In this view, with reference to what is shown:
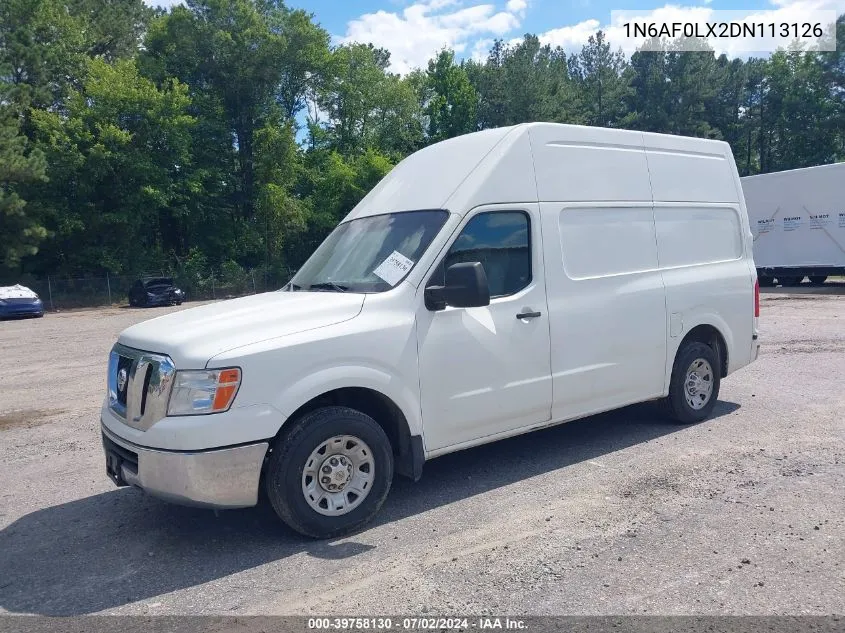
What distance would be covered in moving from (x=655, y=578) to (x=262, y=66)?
174ft

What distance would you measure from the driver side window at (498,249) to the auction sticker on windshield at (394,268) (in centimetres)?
25

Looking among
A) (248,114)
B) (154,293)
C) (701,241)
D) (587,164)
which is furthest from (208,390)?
(248,114)

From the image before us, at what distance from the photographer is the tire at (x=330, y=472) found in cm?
428

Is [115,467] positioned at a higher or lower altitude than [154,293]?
lower

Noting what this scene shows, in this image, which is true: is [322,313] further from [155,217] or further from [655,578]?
[155,217]

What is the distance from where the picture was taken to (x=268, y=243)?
50.5 meters

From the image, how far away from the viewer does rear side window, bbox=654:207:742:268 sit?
6531 mm

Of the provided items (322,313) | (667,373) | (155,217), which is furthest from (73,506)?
(155,217)

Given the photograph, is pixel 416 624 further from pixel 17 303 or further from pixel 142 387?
pixel 17 303

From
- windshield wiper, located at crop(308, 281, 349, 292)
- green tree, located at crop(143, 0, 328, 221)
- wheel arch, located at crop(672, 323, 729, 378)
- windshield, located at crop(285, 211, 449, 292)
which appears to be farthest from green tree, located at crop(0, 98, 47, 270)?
wheel arch, located at crop(672, 323, 729, 378)

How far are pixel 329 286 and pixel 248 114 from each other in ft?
166

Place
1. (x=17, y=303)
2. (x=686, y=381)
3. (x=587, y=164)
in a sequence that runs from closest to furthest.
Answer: (x=587, y=164)
(x=686, y=381)
(x=17, y=303)

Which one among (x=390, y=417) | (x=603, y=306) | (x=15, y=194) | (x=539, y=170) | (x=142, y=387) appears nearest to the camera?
(x=142, y=387)

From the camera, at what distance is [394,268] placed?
5.02 m
